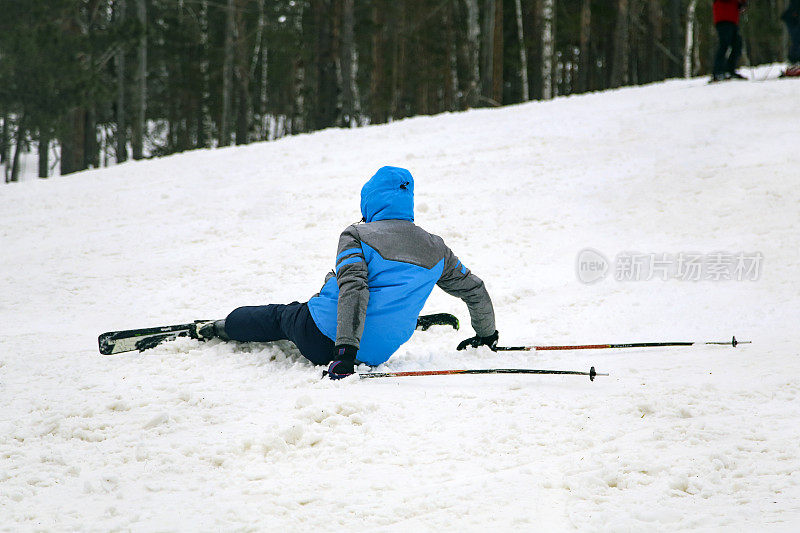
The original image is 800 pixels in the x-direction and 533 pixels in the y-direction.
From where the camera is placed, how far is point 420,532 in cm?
205

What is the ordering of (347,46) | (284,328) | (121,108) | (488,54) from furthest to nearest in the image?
1. (121,108)
2. (488,54)
3. (347,46)
4. (284,328)

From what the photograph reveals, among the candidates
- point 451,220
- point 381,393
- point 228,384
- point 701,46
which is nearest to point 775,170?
point 451,220

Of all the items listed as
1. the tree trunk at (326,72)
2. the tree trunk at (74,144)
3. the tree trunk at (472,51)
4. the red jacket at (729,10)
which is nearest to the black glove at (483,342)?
the red jacket at (729,10)

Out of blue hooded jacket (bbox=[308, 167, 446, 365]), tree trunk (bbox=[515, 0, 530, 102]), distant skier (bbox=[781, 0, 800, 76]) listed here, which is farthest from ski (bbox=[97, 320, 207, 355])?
tree trunk (bbox=[515, 0, 530, 102])

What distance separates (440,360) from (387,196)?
3.50 ft

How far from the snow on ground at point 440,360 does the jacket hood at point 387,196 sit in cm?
91

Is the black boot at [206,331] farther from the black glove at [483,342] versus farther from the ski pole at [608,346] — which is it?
the ski pole at [608,346]

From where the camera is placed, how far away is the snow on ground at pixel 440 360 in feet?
7.36

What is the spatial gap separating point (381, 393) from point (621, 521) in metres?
1.41

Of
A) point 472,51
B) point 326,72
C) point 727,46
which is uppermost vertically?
point 472,51

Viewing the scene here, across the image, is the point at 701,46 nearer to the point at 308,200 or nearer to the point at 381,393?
the point at 308,200

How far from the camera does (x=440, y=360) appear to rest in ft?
12.8

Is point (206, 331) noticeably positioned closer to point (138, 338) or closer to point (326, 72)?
point (138, 338)

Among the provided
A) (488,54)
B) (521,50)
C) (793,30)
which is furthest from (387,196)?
(521,50)
